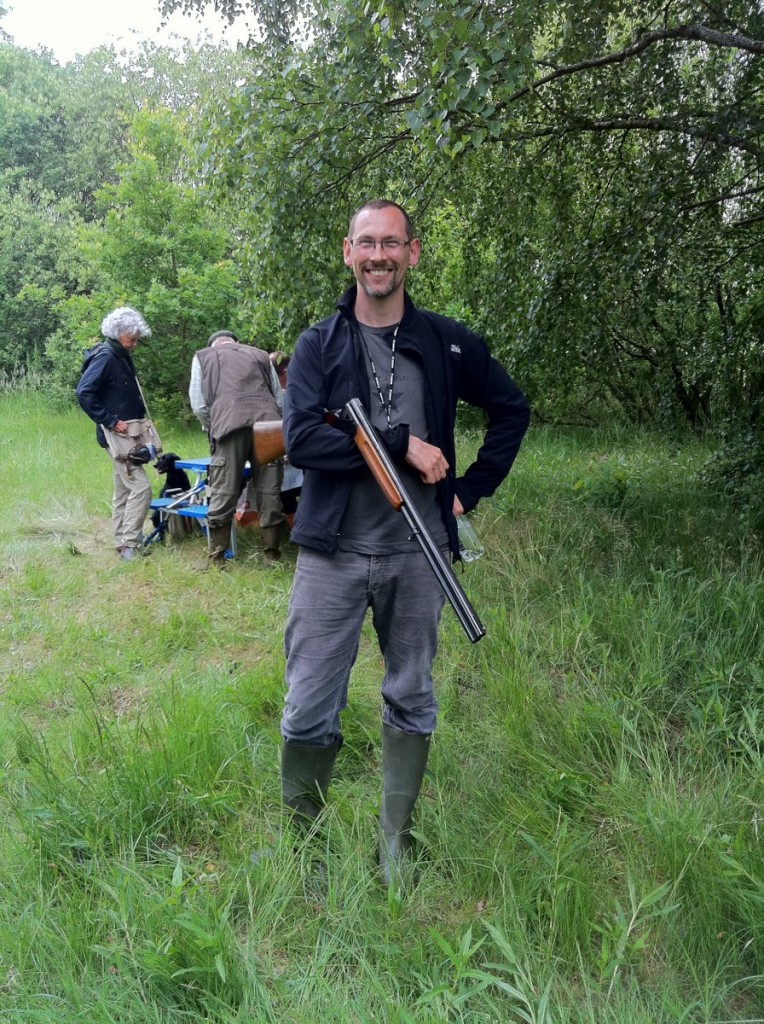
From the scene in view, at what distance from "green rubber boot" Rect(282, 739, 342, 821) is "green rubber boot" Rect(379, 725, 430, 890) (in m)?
0.18

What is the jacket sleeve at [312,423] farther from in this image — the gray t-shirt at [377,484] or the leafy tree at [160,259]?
the leafy tree at [160,259]

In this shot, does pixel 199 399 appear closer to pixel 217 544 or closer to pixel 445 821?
pixel 217 544

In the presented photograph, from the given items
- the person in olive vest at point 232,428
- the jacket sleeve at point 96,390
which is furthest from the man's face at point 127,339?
the person in olive vest at point 232,428

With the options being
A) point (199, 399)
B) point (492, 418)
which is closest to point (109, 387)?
point (199, 399)

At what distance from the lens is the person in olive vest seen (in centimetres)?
651

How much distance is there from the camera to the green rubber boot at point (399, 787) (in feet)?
9.01

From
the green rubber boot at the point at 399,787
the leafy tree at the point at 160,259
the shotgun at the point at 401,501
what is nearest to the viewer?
the shotgun at the point at 401,501

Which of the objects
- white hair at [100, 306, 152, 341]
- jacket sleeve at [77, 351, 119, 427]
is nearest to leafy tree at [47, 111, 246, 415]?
white hair at [100, 306, 152, 341]

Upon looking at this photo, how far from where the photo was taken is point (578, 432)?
1068 cm

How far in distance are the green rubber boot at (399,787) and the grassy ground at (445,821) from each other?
85 millimetres

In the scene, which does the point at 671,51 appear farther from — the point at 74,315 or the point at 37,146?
the point at 37,146

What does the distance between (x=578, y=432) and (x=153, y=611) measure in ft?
21.5

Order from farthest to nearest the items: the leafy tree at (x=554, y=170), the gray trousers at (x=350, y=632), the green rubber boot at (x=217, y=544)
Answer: the green rubber boot at (x=217, y=544) → the leafy tree at (x=554, y=170) → the gray trousers at (x=350, y=632)

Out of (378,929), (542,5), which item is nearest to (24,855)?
(378,929)
